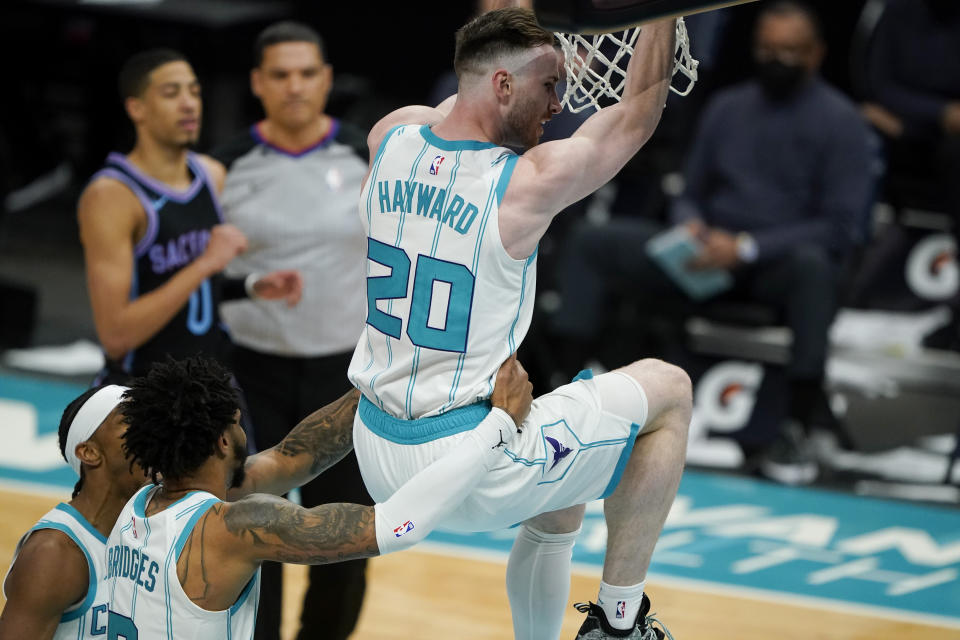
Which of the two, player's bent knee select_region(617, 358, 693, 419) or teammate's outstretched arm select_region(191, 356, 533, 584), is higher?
player's bent knee select_region(617, 358, 693, 419)

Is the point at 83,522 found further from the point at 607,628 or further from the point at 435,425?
the point at 607,628

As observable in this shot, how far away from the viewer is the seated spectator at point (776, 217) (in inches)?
284

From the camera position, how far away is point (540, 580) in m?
3.83

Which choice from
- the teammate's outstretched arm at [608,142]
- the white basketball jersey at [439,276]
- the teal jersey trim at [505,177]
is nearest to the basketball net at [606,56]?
the teammate's outstretched arm at [608,142]

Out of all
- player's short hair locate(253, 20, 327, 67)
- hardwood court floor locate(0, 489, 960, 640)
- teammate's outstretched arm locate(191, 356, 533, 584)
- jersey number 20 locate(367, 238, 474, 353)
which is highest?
player's short hair locate(253, 20, 327, 67)

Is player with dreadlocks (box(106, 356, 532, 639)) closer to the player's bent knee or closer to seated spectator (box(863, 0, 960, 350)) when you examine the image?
the player's bent knee

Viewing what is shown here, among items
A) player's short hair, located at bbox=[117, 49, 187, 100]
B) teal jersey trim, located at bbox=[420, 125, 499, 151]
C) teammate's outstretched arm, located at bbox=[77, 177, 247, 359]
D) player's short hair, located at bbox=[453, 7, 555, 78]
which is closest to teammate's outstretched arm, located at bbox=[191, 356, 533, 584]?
teal jersey trim, located at bbox=[420, 125, 499, 151]

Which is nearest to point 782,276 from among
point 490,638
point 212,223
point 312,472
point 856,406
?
point 856,406

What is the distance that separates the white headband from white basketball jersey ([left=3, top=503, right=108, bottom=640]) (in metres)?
0.16

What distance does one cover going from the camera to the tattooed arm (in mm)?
3719

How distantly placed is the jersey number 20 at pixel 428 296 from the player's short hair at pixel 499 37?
482mm

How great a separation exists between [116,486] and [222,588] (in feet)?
1.56

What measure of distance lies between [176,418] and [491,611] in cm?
273

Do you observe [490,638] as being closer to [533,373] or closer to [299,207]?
[299,207]
